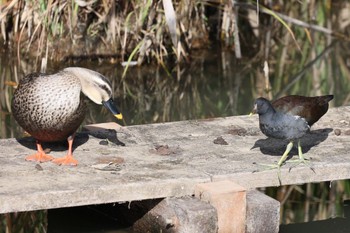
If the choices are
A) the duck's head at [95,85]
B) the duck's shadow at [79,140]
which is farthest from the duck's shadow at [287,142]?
the duck's head at [95,85]

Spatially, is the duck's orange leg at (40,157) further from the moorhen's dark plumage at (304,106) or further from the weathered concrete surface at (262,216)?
the moorhen's dark plumage at (304,106)

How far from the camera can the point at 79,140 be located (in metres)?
7.34

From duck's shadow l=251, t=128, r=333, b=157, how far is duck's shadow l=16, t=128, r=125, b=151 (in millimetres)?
1040

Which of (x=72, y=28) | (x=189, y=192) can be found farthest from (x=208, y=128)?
(x=72, y=28)

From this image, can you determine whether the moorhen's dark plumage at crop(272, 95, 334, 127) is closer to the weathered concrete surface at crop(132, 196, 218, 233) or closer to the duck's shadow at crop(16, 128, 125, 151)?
the weathered concrete surface at crop(132, 196, 218, 233)

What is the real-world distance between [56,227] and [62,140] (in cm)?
62

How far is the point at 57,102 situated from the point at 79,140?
0.75 metres

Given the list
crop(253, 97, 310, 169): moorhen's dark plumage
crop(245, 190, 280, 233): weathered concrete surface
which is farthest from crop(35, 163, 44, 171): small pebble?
crop(253, 97, 310, 169): moorhen's dark plumage

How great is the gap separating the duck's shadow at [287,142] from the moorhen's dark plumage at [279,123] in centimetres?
36

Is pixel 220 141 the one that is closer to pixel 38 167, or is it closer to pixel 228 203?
pixel 228 203

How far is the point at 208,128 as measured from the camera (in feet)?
25.4

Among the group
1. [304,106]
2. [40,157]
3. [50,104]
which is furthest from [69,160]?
[304,106]

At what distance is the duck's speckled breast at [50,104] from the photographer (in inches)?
262

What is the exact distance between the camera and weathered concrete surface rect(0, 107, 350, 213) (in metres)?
6.20
